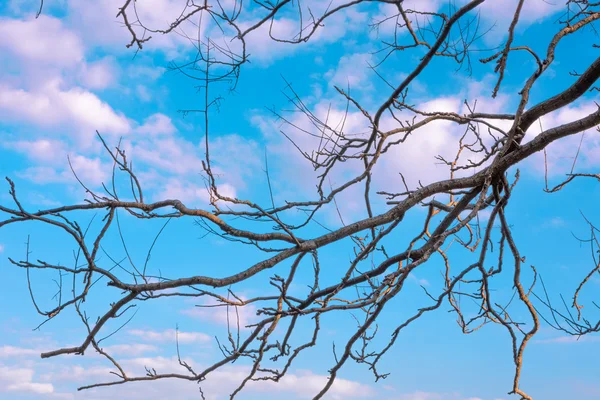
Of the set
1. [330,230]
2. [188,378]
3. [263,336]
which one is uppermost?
[330,230]

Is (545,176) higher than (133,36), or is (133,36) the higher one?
(133,36)

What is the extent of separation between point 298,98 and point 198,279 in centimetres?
126

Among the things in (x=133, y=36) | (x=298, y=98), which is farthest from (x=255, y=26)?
(x=133, y=36)

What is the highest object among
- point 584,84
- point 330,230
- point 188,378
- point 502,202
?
point 584,84

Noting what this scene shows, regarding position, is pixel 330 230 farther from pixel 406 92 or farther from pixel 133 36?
pixel 133 36

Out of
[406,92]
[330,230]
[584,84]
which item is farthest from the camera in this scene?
[406,92]

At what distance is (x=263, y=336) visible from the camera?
348 cm

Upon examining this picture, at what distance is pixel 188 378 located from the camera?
3268mm

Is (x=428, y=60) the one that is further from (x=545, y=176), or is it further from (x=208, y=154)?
(x=208, y=154)

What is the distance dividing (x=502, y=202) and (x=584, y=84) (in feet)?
2.89

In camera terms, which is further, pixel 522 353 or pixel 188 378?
pixel 522 353

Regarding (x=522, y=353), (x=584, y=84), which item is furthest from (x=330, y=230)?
(x=584, y=84)

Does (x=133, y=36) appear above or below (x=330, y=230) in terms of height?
above

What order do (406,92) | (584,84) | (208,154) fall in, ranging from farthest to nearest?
(406,92)
(584,84)
(208,154)
